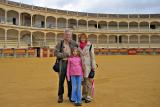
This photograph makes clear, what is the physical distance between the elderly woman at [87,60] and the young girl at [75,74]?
137mm

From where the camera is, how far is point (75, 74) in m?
5.76

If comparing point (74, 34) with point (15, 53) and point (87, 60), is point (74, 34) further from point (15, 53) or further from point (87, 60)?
point (87, 60)

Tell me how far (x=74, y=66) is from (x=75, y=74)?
0.20 metres

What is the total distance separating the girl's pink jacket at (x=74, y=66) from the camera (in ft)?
19.0

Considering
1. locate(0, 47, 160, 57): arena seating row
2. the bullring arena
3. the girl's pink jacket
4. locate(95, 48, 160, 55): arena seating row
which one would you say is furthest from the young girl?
locate(95, 48, 160, 55): arena seating row

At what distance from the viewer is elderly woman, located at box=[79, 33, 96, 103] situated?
5.91m

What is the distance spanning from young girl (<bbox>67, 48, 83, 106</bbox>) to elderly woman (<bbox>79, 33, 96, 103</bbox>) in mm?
137

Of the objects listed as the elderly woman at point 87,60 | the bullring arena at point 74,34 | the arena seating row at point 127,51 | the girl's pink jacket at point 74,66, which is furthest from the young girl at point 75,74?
the arena seating row at point 127,51

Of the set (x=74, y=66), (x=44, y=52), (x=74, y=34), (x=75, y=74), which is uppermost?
(x=74, y=34)

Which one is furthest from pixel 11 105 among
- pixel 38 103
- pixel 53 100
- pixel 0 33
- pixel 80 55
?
pixel 0 33

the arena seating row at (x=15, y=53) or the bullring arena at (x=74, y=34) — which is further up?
the bullring arena at (x=74, y=34)

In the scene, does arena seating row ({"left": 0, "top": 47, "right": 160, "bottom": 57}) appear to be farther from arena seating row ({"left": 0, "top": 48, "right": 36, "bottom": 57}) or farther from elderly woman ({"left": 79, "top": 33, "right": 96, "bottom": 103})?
elderly woman ({"left": 79, "top": 33, "right": 96, "bottom": 103})

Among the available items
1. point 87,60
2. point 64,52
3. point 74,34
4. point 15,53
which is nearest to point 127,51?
point 74,34

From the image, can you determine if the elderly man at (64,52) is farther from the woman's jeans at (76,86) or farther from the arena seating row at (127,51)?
the arena seating row at (127,51)
